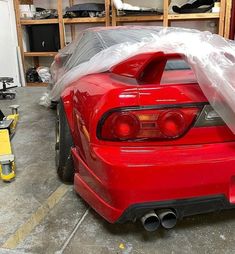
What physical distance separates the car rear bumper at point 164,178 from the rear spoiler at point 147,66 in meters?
0.30

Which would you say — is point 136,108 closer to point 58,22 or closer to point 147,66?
point 147,66

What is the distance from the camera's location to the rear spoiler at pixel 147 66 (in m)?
1.11

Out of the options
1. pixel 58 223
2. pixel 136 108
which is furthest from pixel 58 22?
pixel 136 108

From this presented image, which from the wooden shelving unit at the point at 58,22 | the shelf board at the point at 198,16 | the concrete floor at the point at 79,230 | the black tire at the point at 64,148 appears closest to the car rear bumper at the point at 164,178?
the concrete floor at the point at 79,230

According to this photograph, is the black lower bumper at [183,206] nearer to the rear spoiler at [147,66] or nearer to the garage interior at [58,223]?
the garage interior at [58,223]

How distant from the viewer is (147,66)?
3.86ft

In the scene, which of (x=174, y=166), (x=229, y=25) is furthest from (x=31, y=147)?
(x=229, y=25)

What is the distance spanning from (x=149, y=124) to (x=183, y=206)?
0.34 m

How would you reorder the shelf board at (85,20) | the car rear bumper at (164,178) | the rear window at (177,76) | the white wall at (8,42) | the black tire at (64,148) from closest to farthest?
the car rear bumper at (164,178), the rear window at (177,76), the black tire at (64,148), the shelf board at (85,20), the white wall at (8,42)

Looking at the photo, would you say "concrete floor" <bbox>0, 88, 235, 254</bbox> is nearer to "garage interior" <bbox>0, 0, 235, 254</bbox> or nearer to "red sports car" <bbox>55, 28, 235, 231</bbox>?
"garage interior" <bbox>0, 0, 235, 254</bbox>

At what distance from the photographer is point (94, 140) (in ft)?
3.74

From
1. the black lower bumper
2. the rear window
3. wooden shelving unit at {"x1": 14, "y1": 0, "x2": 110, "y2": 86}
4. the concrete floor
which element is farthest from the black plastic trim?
wooden shelving unit at {"x1": 14, "y1": 0, "x2": 110, "y2": 86}

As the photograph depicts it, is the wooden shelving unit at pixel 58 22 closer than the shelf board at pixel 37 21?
Yes

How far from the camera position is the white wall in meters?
5.38
